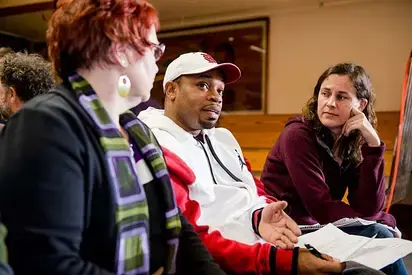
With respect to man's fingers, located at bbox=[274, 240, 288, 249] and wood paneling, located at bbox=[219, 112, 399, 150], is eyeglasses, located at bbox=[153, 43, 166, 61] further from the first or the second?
wood paneling, located at bbox=[219, 112, 399, 150]

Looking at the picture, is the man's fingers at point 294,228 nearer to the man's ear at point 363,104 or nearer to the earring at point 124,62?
the earring at point 124,62

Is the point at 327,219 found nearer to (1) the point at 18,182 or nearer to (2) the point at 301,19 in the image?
(1) the point at 18,182

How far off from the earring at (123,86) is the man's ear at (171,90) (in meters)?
0.56

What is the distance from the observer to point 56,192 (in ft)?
2.06

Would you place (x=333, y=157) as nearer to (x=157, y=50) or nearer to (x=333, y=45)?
(x=157, y=50)

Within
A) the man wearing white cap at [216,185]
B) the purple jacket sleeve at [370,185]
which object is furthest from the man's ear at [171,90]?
the purple jacket sleeve at [370,185]

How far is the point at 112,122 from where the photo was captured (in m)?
0.75

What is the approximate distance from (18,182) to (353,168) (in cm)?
139

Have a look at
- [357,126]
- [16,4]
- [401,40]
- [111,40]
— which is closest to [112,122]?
[111,40]

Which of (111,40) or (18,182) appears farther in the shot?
(111,40)

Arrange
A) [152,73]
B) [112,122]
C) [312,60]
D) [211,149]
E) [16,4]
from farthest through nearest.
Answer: [312,60], [16,4], [211,149], [152,73], [112,122]

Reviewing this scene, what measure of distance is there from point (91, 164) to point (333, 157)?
118 centimetres

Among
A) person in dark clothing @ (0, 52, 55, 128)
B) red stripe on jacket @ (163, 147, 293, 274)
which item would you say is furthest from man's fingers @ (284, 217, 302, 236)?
person in dark clothing @ (0, 52, 55, 128)

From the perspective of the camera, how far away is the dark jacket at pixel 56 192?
61 cm
